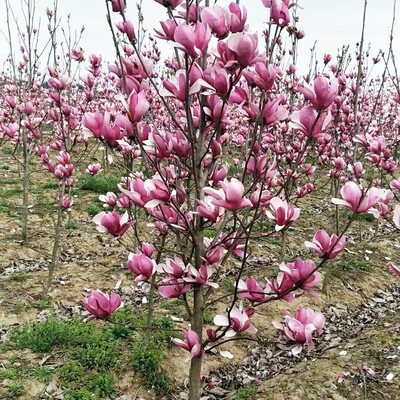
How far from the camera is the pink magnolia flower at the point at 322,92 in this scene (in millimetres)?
1542

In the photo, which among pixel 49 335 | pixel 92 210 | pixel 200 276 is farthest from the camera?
pixel 92 210

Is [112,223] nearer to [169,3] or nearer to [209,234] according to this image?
[169,3]

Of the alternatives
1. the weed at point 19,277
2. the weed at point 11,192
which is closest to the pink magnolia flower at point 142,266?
the weed at point 19,277

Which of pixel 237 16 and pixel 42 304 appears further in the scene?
pixel 42 304

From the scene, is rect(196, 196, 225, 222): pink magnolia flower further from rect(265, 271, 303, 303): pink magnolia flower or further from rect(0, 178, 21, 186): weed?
rect(0, 178, 21, 186): weed

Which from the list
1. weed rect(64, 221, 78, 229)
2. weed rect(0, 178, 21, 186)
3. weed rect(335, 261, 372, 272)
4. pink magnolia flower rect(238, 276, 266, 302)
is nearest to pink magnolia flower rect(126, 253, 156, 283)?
pink magnolia flower rect(238, 276, 266, 302)

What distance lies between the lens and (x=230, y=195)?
1491mm

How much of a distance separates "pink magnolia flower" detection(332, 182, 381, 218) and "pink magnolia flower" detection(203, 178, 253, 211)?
16.0 inches

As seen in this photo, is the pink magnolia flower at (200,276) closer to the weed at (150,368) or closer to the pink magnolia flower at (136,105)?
the pink magnolia flower at (136,105)

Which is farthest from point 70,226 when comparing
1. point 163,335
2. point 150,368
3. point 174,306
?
point 150,368

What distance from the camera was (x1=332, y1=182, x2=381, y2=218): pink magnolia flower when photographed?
5.20 ft

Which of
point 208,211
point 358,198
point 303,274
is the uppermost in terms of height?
point 358,198

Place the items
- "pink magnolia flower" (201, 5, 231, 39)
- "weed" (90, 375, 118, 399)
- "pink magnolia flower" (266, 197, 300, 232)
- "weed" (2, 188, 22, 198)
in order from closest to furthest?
"pink magnolia flower" (201, 5, 231, 39) → "pink magnolia flower" (266, 197, 300, 232) → "weed" (90, 375, 118, 399) → "weed" (2, 188, 22, 198)

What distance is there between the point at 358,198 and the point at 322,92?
0.45m
